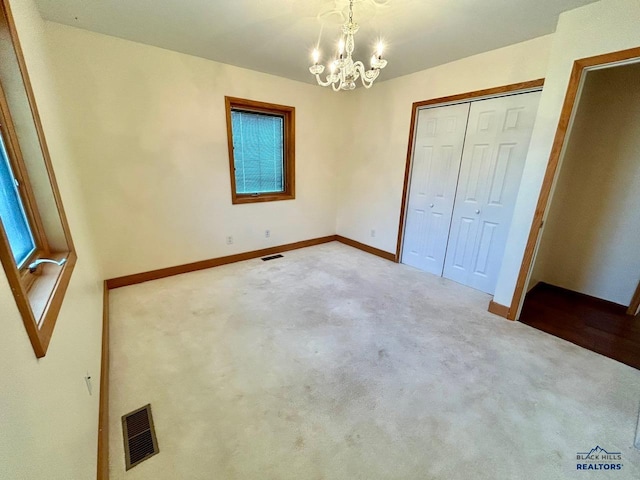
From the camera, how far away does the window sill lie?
3.56 meters

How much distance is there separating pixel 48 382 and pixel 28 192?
103 cm

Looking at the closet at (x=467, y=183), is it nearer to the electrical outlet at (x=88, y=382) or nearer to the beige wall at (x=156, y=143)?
the beige wall at (x=156, y=143)

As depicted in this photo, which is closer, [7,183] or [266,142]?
[7,183]

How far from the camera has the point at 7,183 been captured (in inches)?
46.8

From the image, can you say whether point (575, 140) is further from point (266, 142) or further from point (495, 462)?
point (266, 142)

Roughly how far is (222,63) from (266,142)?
1024 mm

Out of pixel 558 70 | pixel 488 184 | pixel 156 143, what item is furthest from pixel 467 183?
pixel 156 143

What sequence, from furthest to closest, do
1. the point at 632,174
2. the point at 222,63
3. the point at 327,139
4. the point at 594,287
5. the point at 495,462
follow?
the point at 327,139 < the point at 222,63 < the point at 594,287 < the point at 632,174 < the point at 495,462

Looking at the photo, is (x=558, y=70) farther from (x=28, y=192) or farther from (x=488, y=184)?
(x=28, y=192)

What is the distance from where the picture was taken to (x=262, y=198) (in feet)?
12.4

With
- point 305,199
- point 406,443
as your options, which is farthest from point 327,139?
point 406,443

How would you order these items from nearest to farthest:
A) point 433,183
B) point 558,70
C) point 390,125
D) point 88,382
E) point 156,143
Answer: point 88,382 < point 558,70 < point 156,143 < point 433,183 < point 390,125

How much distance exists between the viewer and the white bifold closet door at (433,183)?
3.03 meters

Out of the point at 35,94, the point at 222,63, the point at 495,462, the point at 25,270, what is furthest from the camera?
the point at 222,63
